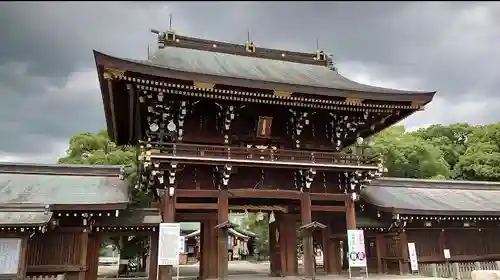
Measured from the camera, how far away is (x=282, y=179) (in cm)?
1547

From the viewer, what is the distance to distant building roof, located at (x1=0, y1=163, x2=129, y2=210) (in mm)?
14586

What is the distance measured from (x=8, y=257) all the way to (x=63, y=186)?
4.41 meters

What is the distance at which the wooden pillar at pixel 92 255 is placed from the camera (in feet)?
48.5

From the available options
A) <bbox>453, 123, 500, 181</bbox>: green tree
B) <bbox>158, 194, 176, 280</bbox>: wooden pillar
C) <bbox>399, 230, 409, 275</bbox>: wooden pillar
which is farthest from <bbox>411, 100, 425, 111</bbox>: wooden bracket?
<bbox>453, 123, 500, 181</bbox>: green tree

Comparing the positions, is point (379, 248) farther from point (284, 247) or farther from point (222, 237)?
point (222, 237)

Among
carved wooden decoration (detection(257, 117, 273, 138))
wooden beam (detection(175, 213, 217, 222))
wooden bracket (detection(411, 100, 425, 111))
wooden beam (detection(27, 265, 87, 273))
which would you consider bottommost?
wooden beam (detection(27, 265, 87, 273))

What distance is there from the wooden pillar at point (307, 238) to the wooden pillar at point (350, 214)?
1672mm

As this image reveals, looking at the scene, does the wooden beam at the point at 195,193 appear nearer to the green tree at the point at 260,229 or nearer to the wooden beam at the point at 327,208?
the wooden beam at the point at 327,208

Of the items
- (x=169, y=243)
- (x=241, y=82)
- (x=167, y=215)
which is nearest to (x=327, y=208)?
(x=241, y=82)

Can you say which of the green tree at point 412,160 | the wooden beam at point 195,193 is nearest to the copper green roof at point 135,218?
the wooden beam at point 195,193

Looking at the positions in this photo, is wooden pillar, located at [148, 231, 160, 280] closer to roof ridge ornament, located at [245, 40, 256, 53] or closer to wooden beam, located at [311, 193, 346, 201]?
wooden beam, located at [311, 193, 346, 201]

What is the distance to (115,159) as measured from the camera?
33094 mm

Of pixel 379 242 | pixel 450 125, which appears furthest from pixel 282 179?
pixel 450 125

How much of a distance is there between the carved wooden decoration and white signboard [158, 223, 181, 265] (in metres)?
4.71
